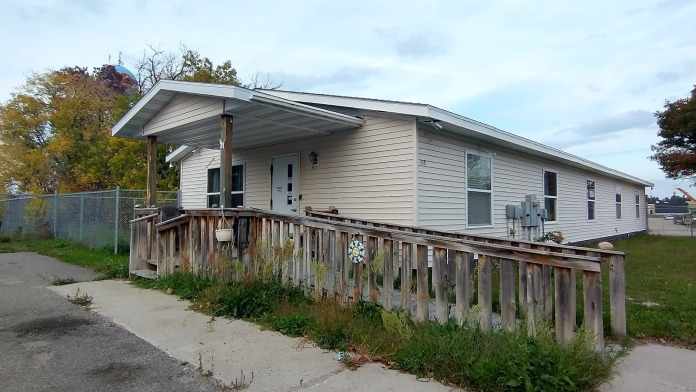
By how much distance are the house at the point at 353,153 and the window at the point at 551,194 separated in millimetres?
186

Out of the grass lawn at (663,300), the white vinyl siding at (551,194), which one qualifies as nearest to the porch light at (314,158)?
Answer: the grass lawn at (663,300)

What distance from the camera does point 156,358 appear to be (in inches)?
136

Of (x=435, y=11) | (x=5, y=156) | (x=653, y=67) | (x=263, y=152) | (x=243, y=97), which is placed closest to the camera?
(x=243, y=97)

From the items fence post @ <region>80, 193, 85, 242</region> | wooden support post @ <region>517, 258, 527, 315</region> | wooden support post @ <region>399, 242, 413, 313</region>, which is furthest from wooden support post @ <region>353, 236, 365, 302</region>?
fence post @ <region>80, 193, 85, 242</region>

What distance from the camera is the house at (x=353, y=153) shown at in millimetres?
6852

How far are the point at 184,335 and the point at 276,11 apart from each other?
8833mm

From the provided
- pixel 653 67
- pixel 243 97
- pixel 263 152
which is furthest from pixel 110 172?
pixel 653 67

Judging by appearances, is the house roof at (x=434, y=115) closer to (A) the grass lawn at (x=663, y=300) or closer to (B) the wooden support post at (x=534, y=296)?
(A) the grass lawn at (x=663, y=300)

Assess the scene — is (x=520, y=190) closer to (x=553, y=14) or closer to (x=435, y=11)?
(x=553, y=14)

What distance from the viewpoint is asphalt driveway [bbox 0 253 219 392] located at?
295 cm

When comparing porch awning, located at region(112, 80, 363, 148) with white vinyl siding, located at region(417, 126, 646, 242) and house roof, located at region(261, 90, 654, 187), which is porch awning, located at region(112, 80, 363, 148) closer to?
house roof, located at region(261, 90, 654, 187)

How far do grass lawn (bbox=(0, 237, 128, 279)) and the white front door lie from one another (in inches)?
133

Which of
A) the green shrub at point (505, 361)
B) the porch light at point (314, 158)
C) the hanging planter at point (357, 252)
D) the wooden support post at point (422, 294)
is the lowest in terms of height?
the green shrub at point (505, 361)

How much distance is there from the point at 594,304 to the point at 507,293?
24.4 inches
